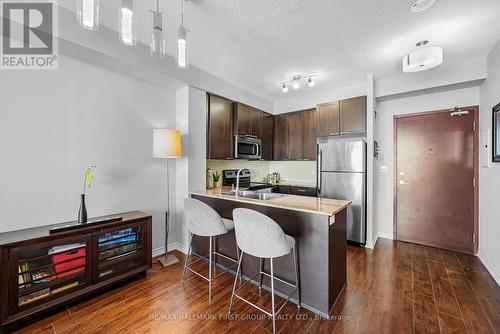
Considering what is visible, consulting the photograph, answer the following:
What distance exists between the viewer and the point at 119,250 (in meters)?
2.29

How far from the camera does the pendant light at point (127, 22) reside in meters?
1.31

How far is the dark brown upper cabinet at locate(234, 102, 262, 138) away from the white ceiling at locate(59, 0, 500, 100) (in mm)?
797

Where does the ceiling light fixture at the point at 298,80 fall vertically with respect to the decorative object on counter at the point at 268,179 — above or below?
above

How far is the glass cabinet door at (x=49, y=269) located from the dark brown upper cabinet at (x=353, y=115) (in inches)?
151

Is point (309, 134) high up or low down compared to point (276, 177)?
up

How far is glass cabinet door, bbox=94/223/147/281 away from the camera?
2121 mm

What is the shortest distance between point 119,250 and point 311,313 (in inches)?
81.2

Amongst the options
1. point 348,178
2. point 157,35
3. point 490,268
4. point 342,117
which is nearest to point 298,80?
point 342,117

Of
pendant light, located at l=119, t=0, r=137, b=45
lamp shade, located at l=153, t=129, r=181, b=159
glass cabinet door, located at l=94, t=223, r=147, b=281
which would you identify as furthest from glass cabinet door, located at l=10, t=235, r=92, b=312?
pendant light, located at l=119, t=0, r=137, b=45

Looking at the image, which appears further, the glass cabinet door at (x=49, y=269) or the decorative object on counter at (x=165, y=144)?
the decorative object on counter at (x=165, y=144)

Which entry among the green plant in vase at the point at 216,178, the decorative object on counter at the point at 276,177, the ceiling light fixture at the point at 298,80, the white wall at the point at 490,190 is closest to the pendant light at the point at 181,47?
the ceiling light fixture at the point at 298,80

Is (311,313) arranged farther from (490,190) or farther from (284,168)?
(284,168)

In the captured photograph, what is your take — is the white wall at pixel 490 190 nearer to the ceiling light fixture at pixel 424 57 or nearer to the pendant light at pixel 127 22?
the ceiling light fixture at pixel 424 57

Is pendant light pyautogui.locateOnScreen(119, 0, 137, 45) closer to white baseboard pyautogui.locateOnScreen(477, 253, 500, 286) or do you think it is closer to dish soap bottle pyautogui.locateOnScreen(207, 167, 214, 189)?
dish soap bottle pyautogui.locateOnScreen(207, 167, 214, 189)
